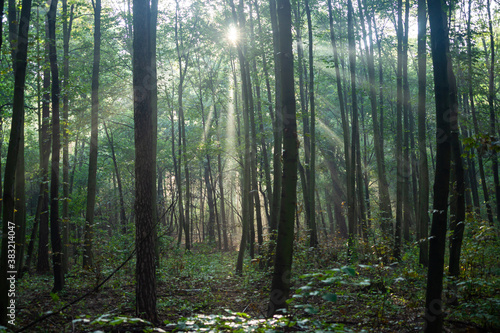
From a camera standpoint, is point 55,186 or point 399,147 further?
point 399,147

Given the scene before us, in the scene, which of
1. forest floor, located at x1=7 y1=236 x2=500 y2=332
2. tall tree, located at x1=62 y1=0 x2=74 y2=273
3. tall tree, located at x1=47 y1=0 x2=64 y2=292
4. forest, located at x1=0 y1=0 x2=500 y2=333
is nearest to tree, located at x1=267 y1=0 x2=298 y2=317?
forest, located at x1=0 y1=0 x2=500 y2=333

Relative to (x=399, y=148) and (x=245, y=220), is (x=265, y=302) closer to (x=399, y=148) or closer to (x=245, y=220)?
(x=245, y=220)

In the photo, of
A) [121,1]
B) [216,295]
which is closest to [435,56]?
[216,295]

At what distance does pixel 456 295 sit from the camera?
19.5 ft

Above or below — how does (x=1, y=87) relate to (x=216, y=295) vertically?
above

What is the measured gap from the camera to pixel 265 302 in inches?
332

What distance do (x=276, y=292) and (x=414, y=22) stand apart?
52.4 feet

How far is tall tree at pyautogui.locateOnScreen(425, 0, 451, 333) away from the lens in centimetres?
417

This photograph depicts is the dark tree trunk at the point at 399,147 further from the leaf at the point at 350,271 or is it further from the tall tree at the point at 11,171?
the tall tree at the point at 11,171

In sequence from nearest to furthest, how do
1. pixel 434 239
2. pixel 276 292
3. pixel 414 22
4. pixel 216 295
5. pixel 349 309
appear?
pixel 434 239, pixel 276 292, pixel 349 309, pixel 216 295, pixel 414 22

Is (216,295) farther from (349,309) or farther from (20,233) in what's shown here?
(20,233)

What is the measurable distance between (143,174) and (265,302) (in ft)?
15.3

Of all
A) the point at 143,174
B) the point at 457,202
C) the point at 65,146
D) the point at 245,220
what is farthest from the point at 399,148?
the point at 65,146

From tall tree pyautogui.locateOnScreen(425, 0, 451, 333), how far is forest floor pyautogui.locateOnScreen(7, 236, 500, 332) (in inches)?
19.2
